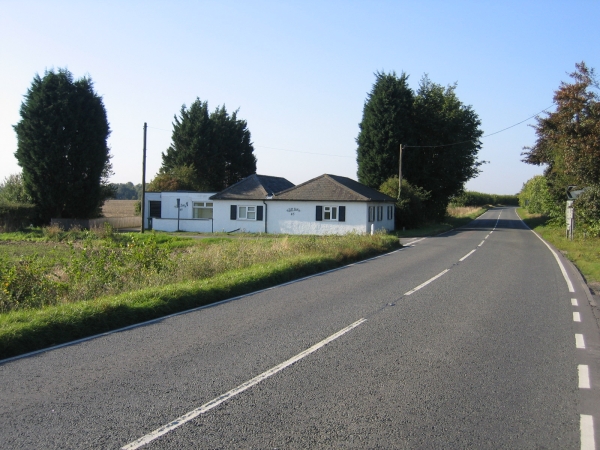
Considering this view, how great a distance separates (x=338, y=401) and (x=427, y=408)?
2.86 ft

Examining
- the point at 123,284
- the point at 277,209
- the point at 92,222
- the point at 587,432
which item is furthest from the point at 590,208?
the point at 92,222

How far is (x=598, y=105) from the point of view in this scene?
2977cm

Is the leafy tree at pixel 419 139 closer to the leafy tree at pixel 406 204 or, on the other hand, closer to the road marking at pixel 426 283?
the leafy tree at pixel 406 204

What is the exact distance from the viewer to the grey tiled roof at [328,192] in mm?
38906

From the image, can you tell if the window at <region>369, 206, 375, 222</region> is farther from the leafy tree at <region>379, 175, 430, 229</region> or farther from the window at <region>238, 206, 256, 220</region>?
the window at <region>238, 206, 256, 220</region>

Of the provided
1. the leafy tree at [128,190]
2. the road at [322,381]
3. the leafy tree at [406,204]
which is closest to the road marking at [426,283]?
the road at [322,381]

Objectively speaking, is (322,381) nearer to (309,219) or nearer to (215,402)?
(215,402)

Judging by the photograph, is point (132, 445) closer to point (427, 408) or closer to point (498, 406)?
point (427, 408)

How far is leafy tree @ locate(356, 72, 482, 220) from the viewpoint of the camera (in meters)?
53.3

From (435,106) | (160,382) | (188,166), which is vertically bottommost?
(160,382)

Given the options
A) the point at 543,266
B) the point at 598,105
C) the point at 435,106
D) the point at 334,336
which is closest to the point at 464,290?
the point at 334,336

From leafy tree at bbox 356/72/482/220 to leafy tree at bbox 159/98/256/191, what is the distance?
20227mm

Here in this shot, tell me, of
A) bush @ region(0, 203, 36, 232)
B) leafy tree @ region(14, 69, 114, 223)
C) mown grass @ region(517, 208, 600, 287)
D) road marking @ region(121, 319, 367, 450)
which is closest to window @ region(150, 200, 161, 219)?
leafy tree @ region(14, 69, 114, 223)

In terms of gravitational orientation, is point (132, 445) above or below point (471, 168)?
below
